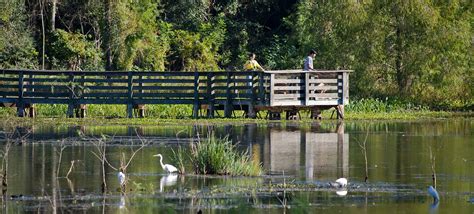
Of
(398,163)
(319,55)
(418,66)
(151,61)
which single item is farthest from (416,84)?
(398,163)

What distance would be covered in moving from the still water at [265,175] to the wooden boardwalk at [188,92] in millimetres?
4222

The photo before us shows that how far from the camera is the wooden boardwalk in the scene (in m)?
39.7

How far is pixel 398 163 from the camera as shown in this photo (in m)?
26.2

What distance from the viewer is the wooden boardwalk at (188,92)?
39719 mm

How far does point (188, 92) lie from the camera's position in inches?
1607

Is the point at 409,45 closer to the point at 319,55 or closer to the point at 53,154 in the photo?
the point at 319,55

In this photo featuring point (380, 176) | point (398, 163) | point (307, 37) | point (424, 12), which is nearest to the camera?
point (380, 176)

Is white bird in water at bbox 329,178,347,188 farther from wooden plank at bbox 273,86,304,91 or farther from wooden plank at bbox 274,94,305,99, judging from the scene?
wooden plank at bbox 273,86,304,91

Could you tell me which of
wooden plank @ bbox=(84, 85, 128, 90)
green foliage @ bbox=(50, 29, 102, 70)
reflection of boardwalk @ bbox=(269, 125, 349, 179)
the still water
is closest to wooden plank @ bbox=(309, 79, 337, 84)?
the still water

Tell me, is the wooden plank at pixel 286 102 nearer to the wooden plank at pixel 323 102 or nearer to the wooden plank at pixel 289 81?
the wooden plank at pixel 323 102

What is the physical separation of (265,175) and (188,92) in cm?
1749

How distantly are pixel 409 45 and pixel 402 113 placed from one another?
5464mm

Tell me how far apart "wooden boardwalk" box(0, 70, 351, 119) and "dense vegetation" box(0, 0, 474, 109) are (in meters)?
7.46

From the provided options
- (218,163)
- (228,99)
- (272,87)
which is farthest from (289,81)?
(218,163)
